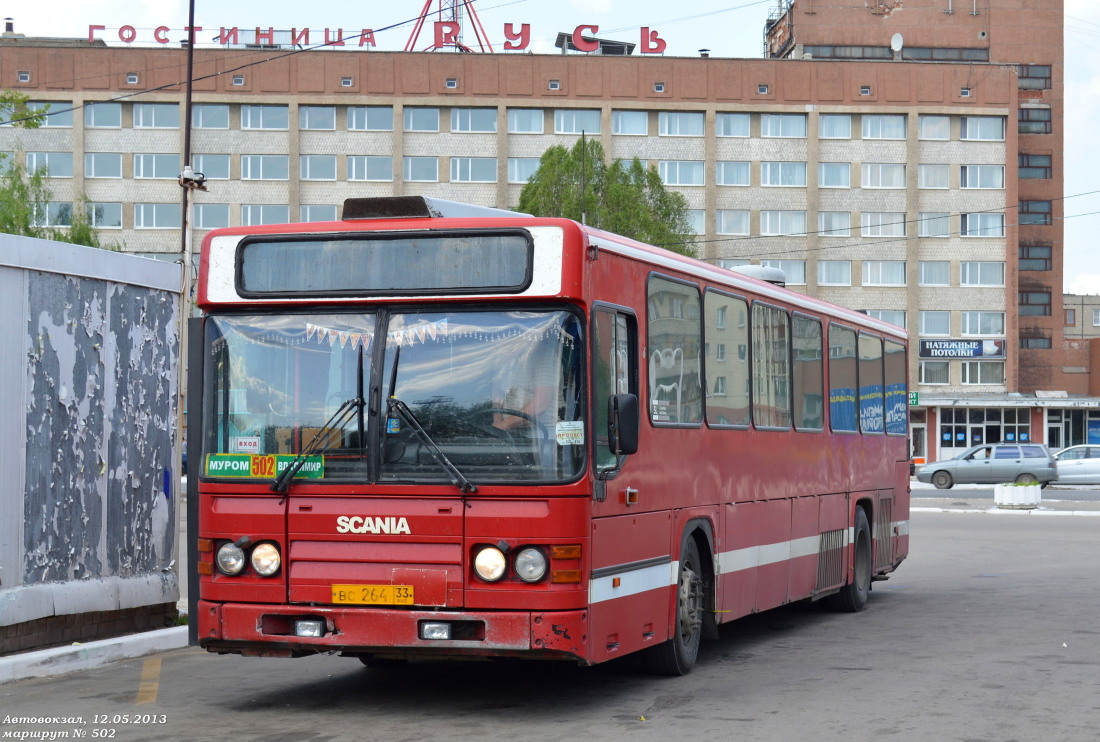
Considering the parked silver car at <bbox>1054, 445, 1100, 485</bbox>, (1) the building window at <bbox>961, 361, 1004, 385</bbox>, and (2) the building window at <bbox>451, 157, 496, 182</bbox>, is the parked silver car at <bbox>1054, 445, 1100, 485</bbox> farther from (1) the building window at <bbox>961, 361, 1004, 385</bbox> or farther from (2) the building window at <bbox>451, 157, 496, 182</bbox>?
(2) the building window at <bbox>451, 157, 496, 182</bbox>

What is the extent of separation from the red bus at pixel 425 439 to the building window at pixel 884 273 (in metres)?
69.1

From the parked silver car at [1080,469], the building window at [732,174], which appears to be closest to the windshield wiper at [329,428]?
the parked silver car at [1080,469]

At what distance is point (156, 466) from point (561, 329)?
5277 mm

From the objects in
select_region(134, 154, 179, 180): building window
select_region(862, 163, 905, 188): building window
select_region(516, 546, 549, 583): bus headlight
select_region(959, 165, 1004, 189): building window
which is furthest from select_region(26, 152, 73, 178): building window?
select_region(516, 546, 549, 583): bus headlight

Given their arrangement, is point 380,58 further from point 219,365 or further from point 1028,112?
point 219,365

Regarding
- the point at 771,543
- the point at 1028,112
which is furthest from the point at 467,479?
the point at 1028,112

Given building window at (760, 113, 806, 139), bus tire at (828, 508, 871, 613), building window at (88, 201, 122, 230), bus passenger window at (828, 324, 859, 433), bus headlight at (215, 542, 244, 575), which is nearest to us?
bus headlight at (215, 542, 244, 575)

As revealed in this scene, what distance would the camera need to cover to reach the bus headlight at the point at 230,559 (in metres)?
8.62

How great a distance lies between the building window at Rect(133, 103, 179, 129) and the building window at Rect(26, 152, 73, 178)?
3.79 metres

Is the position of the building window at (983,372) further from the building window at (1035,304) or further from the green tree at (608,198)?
the green tree at (608,198)

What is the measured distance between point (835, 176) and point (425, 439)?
70.6 m

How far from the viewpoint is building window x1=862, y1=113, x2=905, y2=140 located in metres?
76.6

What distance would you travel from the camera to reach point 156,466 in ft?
40.5

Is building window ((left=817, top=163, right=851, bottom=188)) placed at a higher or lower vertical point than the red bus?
higher
